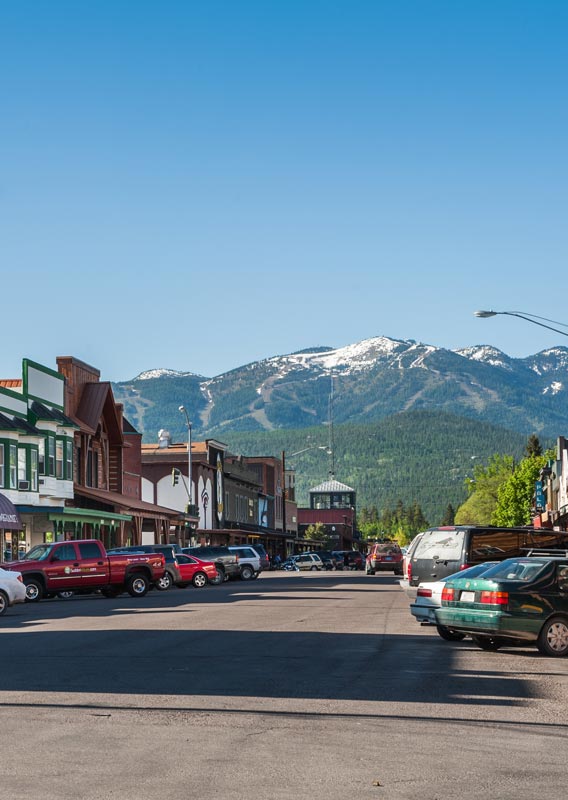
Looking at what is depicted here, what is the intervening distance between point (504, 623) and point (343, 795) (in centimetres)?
1075

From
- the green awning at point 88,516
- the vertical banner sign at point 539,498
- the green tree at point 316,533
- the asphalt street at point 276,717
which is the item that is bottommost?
the asphalt street at point 276,717

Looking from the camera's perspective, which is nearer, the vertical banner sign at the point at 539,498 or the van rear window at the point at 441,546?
the van rear window at the point at 441,546

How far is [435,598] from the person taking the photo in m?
22.1

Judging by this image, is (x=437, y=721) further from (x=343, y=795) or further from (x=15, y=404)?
(x=15, y=404)

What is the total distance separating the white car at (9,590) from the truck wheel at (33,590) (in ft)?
24.8

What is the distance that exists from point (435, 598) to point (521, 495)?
107 meters

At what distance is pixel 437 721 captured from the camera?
11.7 m

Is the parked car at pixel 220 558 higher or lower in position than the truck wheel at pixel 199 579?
higher

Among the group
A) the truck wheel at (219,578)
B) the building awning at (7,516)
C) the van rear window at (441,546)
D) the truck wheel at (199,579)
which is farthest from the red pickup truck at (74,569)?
the van rear window at (441,546)

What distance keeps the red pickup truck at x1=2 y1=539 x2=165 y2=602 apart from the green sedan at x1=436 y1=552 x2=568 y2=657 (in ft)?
72.7

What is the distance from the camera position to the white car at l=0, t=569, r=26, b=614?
101 ft

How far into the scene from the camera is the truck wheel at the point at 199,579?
5056cm

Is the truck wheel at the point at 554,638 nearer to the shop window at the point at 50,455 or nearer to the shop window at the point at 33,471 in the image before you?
the shop window at the point at 33,471

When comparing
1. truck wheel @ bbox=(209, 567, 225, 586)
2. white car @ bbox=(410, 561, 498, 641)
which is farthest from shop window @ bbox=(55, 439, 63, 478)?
white car @ bbox=(410, 561, 498, 641)
